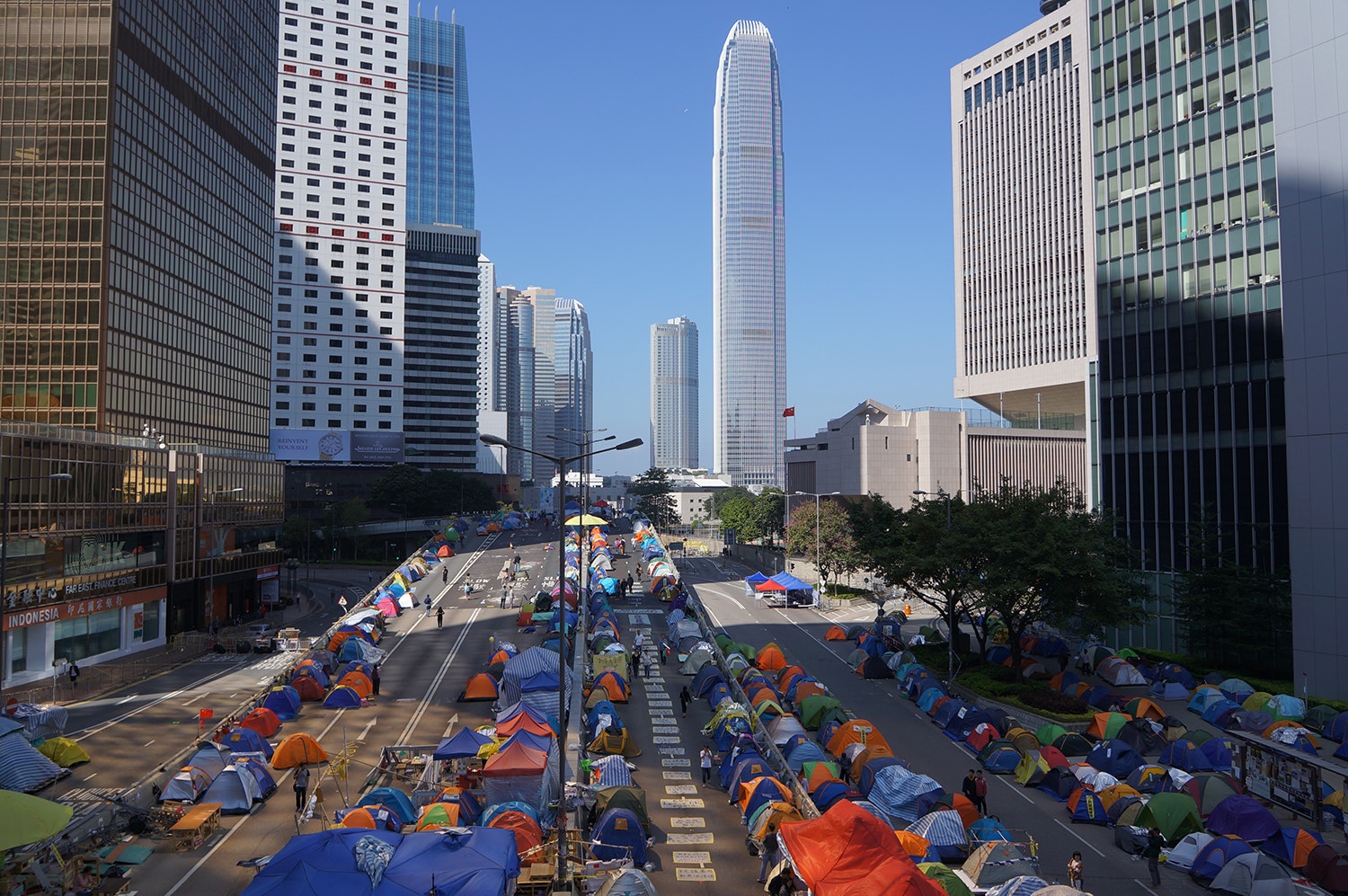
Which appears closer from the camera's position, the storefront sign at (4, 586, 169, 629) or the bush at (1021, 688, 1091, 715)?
the bush at (1021, 688, 1091, 715)

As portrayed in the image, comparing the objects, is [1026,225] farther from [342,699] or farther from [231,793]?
[231,793]

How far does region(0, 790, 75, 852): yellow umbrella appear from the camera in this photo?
62.6 feet

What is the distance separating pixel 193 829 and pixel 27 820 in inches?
176

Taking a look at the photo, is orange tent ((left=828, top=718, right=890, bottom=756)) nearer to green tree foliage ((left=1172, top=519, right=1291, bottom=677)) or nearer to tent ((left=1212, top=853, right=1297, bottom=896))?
tent ((left=1212, top=853, right=1297, bottom=896))

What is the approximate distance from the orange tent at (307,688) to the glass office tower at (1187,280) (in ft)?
134

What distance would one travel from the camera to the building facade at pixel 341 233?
139250mm

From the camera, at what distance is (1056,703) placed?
127 ft

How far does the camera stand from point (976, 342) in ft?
404

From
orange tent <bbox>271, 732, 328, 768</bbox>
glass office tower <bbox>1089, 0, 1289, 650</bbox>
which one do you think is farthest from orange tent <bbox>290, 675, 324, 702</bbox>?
glass office tower <bbox>1089, 0, 1289, 650</bbox>

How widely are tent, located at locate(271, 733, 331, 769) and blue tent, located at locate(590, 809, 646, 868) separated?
435 inches

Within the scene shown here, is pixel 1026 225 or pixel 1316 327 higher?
pixel 1026 225

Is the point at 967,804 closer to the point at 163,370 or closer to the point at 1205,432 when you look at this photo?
the point at 1205,432

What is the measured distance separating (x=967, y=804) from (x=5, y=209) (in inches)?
2481

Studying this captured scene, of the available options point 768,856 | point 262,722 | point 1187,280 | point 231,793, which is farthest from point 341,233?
point 768,856
